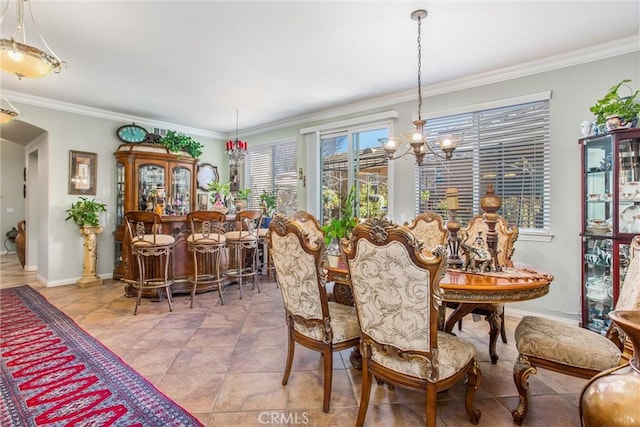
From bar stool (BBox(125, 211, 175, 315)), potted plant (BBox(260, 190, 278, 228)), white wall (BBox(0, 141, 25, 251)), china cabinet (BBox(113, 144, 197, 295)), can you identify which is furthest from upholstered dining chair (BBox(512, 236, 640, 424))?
white wall (BBox(0, 141, 25, 251))

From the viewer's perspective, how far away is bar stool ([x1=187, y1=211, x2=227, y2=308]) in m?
3.71

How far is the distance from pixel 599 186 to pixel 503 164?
2.91 ft

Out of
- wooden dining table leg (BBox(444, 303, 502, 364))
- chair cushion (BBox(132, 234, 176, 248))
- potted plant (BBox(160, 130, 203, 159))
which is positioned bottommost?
wooden dining table leg (BBox(444, 303, 502, 364))

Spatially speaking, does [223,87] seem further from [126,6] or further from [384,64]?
[384,64]

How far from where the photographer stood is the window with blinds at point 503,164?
3338 millimetres

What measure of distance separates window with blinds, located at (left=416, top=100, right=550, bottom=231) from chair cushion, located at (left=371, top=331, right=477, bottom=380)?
2.43 meters

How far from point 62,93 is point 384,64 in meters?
4.31

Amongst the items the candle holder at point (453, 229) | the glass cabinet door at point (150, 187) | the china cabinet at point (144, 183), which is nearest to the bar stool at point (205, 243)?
the china cabinet at point (144, 183)

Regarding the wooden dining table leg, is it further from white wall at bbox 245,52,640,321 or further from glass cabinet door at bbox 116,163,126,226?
glass cabinet door at bbox 116,163,126,226

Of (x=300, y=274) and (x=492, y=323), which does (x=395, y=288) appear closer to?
(x=300, y=274)

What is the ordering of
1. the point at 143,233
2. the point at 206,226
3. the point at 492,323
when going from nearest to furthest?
the point at 492,323, the point at 143,233, the point at 206,226

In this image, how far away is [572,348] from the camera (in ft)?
5.27

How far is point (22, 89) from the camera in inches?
161

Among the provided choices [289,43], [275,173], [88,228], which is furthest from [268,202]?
[289,43]
